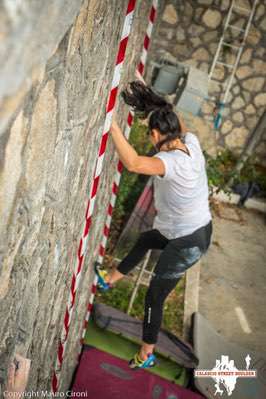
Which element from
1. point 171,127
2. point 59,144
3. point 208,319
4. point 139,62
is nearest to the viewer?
point 59,144

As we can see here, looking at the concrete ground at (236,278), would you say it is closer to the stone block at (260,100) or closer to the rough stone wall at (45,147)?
the stone block at (260,100)

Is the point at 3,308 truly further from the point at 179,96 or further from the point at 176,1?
the point at 176,1

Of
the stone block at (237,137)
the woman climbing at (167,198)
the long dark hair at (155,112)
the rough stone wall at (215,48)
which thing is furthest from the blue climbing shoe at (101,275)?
the stone block at (237,137)

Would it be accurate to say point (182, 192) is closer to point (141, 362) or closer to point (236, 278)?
point (141, 362)

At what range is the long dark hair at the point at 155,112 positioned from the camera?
2922mm

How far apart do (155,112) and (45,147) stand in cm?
174

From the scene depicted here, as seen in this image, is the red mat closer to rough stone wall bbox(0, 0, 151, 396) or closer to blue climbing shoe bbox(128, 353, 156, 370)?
blue climbing shoe bbox(128, 353, 156, 370)

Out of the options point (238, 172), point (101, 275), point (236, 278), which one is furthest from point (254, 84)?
point (101, 275)

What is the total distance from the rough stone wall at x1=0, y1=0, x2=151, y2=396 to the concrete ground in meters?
3.21

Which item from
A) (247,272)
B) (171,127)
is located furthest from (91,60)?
(247,272)

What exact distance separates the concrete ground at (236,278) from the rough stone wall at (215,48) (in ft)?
4.79

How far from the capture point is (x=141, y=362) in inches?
145

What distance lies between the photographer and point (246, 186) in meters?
7.79

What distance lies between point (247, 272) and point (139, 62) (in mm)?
3784
